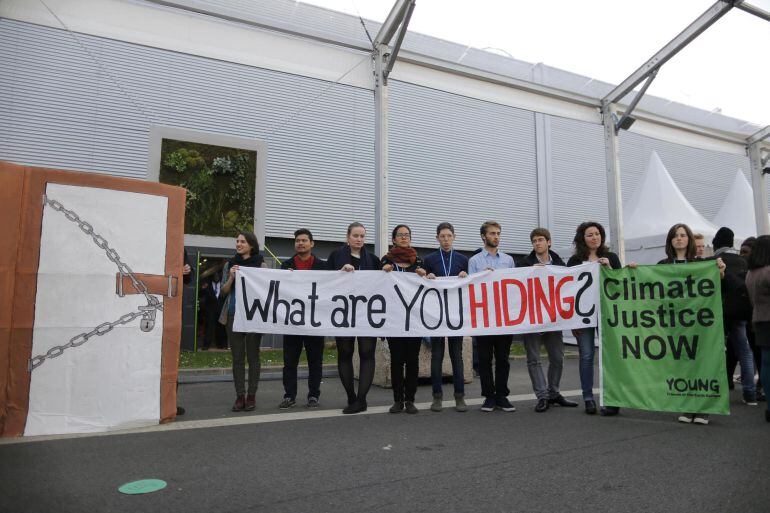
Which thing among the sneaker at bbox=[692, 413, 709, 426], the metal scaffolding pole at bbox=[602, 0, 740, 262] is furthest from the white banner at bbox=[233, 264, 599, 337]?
the metal scaffolding pole at bbox=[602, 0, 740, 262]

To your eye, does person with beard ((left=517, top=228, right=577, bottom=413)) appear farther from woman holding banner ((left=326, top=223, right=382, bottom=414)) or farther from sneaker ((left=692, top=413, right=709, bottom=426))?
woman holding banner ((left=326, top=223, right=382, bottom=414))

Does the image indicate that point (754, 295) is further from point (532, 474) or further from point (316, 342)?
point (316, 342)

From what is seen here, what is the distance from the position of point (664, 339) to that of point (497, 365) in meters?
1.61

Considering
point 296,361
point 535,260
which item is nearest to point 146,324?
point 296,361

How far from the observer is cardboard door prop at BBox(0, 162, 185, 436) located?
4.40 m

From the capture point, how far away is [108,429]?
4602 millimetres

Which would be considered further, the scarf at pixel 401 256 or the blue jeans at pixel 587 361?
the scarf at pixel 401 256

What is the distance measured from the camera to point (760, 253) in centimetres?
509

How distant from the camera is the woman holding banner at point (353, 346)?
5.55 metres

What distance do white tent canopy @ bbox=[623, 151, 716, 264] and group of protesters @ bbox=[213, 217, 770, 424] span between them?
715 centimetres

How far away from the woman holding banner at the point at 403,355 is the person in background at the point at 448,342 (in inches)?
7.6

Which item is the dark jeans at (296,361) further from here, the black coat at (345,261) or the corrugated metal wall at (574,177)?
the corrugated metal wall at (574,177)

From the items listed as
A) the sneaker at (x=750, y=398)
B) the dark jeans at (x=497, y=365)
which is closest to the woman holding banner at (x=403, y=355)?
the dark jeans at (x=497, y=365)

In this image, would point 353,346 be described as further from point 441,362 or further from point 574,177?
point 574,177
